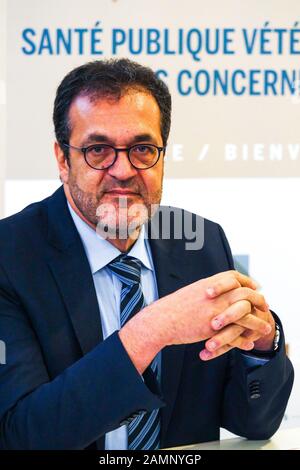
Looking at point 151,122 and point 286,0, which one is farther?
point 286,0

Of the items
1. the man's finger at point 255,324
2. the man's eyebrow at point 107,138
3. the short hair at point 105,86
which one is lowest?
the man's finger at point 255,324

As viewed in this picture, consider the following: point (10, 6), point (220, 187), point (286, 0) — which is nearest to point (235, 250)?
point (220, 187)

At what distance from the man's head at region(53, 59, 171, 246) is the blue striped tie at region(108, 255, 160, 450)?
11 cm

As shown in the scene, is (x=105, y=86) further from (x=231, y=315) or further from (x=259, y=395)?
(x=259, y=395)

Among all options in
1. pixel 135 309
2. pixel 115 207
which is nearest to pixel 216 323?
pixel 135 309

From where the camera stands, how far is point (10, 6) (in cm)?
292

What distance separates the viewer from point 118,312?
1.65m

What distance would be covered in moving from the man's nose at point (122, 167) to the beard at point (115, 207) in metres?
0.02

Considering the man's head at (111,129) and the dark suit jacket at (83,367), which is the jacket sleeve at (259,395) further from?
the man's head at (111,129)

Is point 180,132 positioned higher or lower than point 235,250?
higher

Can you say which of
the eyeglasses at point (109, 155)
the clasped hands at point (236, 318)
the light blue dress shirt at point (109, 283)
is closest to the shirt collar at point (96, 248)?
the light blue dress shirt at point (109, 283)

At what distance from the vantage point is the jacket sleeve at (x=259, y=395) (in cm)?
158
